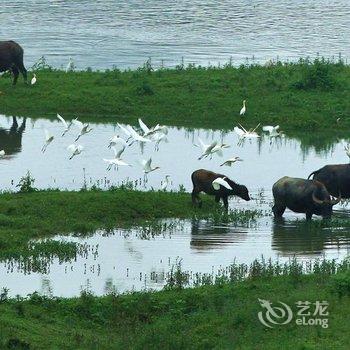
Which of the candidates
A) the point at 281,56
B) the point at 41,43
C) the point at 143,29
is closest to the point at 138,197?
the point at 281,56

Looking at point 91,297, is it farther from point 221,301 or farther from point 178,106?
→ point 178,106

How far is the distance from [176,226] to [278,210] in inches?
80.0

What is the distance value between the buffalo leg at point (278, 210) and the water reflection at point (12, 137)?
734 centimetres

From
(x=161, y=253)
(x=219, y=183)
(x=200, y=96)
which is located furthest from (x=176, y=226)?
(x=200, y=96)

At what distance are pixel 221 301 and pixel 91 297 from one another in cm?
156

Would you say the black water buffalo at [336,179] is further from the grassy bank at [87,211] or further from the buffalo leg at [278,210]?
the grassy bank at [87,211]

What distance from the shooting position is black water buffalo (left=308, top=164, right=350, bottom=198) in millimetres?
24170

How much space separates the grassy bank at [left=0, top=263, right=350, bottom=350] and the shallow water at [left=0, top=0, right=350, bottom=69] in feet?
78.4

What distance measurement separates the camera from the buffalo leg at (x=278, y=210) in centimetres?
2299

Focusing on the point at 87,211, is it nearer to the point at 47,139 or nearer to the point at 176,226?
the point at 176,226

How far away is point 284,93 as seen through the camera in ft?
106

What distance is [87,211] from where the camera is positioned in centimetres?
2194

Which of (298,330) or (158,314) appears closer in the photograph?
(298,330)

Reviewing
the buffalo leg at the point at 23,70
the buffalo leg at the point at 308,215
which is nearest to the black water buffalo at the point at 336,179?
the buffalo leg at the point at 308,215
